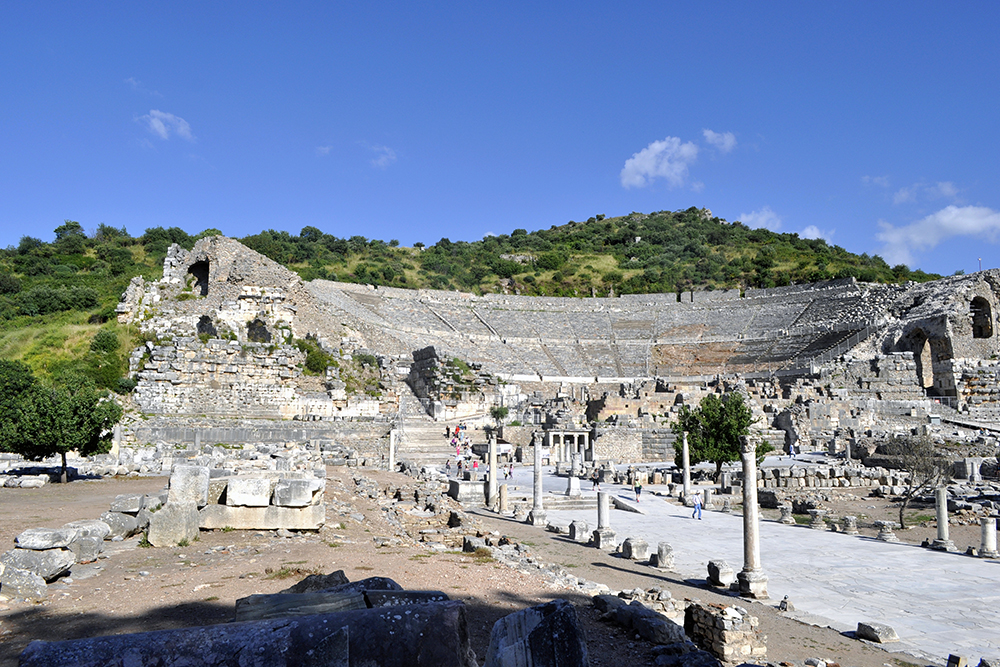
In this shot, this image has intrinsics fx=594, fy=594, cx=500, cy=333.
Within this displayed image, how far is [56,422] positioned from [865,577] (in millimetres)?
19843

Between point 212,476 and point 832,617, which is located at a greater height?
point 212,476

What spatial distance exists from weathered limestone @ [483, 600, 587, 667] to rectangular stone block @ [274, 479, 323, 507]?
7.93m

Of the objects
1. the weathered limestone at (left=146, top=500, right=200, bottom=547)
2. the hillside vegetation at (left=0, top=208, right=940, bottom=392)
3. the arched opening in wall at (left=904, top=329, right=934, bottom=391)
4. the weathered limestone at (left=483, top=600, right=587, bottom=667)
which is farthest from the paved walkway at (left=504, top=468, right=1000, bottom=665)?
the arched opening in wall at (left=904, top=329, right=934, bottom=391)

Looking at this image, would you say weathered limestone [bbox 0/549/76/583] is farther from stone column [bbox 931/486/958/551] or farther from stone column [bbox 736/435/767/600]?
stone column [bbox 931/486/958/551]

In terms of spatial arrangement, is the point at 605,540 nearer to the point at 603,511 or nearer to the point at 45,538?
the point at 603,511

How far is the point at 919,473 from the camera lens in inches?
933

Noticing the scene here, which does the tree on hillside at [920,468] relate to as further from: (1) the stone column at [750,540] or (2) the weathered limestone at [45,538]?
(2) the weathered limestone at [45,538]

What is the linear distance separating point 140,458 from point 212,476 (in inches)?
526

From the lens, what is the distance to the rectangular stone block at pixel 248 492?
9.80 m

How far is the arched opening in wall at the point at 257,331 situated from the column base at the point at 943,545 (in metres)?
33.3

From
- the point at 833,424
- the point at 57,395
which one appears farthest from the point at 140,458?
the point at 833,424

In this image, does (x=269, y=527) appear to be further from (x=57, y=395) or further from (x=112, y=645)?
(x=57, y=395)

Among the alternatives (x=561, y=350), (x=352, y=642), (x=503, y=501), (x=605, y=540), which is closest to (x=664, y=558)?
(x=605, y=540)

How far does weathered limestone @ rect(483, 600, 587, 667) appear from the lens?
2.80 meters
